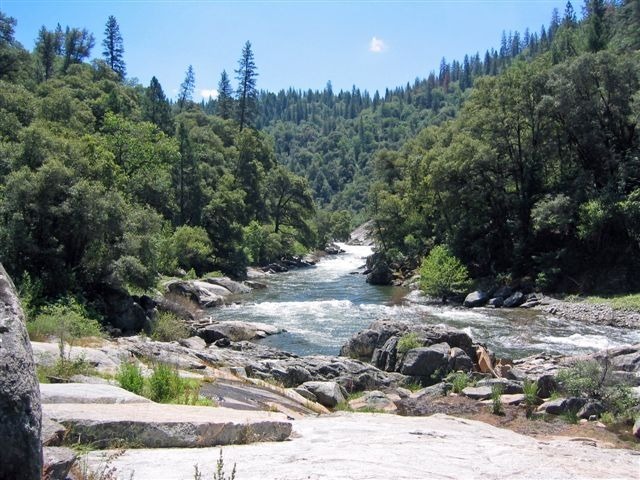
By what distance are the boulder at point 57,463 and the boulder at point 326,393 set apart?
963 centimetres

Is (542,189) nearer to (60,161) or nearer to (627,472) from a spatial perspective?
(60,161)

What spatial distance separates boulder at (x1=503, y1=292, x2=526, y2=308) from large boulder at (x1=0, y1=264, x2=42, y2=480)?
34.4 meters

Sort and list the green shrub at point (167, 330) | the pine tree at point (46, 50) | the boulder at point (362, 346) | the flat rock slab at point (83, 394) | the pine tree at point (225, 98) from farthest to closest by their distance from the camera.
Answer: the pine tree at point (225, 98) → the pine tree at point (46, 50) → the green shrub at point (167, 330) → the boulder at point (362, 346) → the flat rock slab at point (83, 394)

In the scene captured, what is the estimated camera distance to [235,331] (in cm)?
2517

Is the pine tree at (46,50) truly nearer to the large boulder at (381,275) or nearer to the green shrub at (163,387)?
the large boulder at (381,275)

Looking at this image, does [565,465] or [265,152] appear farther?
[265,152]

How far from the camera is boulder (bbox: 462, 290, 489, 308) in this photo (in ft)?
118

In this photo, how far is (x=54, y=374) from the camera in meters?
8.98

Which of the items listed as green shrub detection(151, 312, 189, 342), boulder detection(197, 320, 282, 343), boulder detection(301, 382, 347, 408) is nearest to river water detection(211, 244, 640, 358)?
boulder detection(197, 320, 282, 343)

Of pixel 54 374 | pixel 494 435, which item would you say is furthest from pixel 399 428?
pixel 54 374

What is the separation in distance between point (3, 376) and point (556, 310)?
32.5m

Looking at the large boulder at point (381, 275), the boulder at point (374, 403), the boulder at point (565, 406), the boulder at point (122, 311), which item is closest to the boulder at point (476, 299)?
the large boulder at point (381, 275)

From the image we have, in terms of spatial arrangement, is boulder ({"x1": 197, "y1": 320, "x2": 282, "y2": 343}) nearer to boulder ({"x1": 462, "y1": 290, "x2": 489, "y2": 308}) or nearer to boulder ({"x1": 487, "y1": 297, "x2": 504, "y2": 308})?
boulder ({"x1": 462, "y1": 290, "x2": 489, "y2": 308})

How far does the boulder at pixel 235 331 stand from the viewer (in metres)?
24.2
